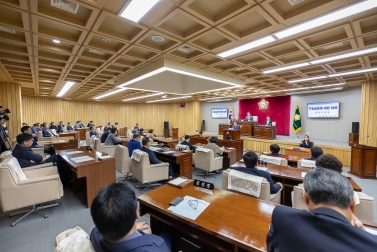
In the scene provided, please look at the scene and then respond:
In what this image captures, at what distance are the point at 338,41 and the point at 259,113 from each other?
30.8ft

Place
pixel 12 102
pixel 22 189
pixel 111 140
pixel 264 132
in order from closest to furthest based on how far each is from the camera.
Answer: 1. pixel 22 189
2. pixel 111 140
3. pixel 12 102
4. pixel 264 132

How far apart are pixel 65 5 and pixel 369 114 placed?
30.4 feet

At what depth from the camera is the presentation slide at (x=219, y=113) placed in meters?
13.4

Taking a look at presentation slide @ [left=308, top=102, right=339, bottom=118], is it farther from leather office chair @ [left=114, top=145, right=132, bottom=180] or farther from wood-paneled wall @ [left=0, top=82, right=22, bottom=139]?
wood-paneled wall @ [left=0, top=82, right=22, bottom=139]

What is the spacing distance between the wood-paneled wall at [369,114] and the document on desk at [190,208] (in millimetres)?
7967

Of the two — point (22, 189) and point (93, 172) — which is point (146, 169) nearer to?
point (93, 172)

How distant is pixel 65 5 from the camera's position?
7.05 feet

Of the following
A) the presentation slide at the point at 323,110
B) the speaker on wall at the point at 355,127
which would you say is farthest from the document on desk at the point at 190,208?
the presentation slide at the point at 323,110

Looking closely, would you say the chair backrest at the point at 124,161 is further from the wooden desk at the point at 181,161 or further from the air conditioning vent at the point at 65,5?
the air conditioning vent at the point at 65,5

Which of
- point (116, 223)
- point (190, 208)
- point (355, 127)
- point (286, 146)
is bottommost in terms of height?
point (286, 146)

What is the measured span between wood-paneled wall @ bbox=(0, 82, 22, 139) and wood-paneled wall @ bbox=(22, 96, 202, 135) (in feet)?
18.0

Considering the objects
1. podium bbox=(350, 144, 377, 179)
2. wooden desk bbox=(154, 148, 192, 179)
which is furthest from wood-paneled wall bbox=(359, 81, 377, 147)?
wooden desk bbox=(154, 148, 192, 179)

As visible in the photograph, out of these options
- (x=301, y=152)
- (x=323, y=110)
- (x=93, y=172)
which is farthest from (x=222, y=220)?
(x=323, y=110)

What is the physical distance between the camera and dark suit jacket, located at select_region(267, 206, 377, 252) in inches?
27.7
